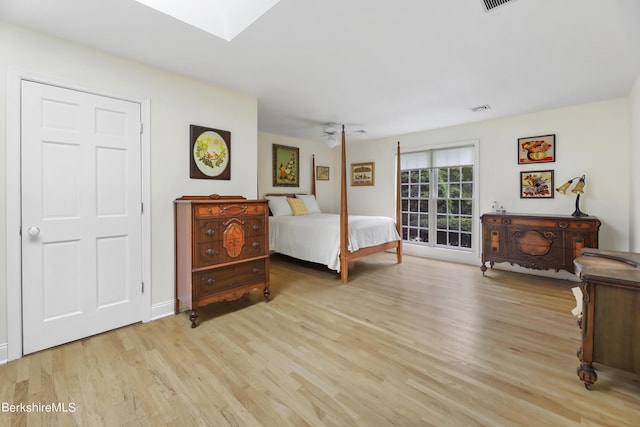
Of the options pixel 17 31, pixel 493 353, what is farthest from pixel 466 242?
pixel 17 31

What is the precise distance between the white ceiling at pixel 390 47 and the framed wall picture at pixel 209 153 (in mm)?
535

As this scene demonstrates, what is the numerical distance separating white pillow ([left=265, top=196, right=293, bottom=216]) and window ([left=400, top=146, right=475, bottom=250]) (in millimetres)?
2381

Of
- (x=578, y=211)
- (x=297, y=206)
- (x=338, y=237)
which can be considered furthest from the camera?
(x=297, y=206)

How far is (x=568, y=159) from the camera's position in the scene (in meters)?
3.85

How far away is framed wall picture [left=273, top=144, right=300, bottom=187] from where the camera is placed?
554 centimetres

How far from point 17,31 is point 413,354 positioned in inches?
144

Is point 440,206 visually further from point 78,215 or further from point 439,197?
point 78,215

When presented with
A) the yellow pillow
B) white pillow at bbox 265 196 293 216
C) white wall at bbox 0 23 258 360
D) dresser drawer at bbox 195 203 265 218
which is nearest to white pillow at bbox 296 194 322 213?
the yellow pillow

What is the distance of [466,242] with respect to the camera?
491 centimetres

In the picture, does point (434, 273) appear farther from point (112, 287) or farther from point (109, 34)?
point (109, 34)

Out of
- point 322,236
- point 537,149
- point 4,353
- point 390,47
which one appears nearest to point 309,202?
point 322,236

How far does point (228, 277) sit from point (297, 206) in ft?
9.10
